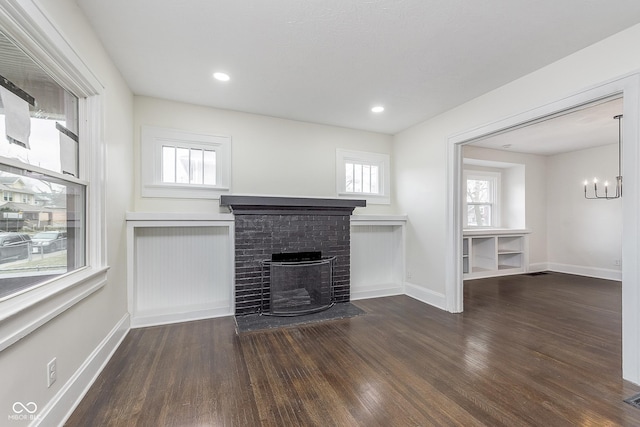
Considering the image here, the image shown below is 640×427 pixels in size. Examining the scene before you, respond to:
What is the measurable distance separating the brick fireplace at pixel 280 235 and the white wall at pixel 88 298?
1112 mm

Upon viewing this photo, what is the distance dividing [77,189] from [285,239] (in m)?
2.16

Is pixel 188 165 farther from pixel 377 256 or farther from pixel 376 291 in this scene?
pixel 376 291

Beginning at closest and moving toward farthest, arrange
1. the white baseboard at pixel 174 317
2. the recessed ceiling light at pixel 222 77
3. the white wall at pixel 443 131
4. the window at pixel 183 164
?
the white wall at pixel 443 131, the recessed ceiling light at pixel 222 77, the white baseboard at pixel 174 317, the window at pixel 183 164

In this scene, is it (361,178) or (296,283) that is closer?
(296,283)

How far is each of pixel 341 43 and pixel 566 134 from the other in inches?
187

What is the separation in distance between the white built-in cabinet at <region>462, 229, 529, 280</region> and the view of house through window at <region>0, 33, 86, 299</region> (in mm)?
5812

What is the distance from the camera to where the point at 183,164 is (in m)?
3.49

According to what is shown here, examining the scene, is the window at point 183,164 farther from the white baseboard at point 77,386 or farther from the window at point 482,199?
the window at point 482,199

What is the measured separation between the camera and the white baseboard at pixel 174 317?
312 cm

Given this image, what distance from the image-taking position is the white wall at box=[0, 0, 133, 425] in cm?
133

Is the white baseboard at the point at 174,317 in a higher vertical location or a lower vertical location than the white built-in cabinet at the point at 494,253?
lower

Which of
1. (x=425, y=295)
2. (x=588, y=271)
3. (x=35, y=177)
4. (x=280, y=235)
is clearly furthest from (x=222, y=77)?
(x=588, y=271)

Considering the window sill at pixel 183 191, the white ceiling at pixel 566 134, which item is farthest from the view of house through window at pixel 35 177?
the white ceiling at pixel 566 134

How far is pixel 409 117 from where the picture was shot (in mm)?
3908
